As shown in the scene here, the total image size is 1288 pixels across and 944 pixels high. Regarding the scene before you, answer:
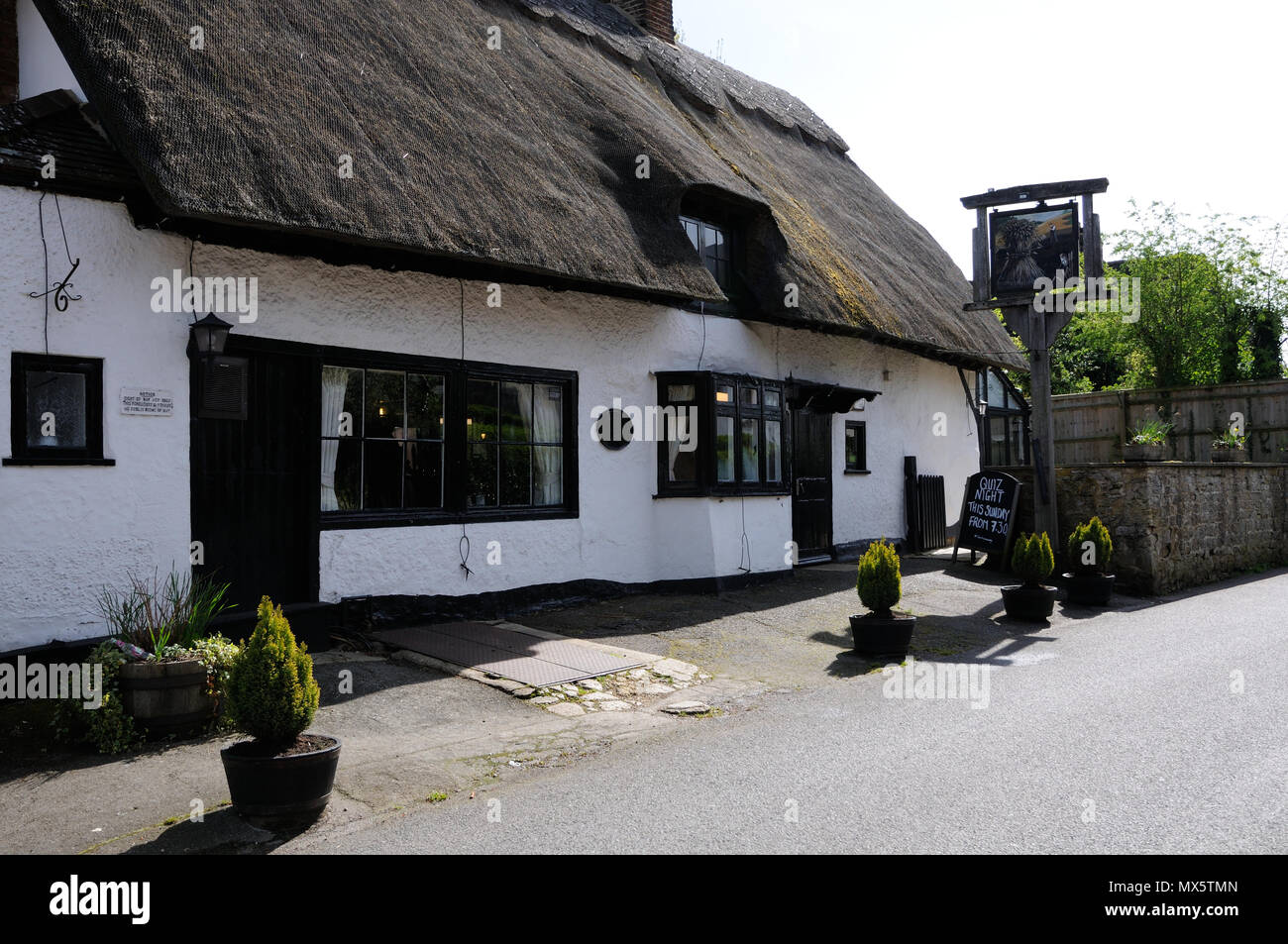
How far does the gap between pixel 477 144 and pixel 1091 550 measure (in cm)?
848

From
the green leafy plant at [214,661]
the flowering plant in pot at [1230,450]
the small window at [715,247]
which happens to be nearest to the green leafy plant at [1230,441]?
the flowering plant in pot at [1230,450]

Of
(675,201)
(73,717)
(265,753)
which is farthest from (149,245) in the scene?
(675,201)

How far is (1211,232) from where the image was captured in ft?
95.5

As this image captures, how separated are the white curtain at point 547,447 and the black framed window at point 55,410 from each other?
4238 mm

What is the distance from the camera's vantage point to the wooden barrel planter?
5.68 meters

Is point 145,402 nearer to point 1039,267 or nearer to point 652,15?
point 1039,267

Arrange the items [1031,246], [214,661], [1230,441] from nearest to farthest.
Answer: [214,661] → [1031,246] → [1230,441]

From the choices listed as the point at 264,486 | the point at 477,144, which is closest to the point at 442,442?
the point at 264,486

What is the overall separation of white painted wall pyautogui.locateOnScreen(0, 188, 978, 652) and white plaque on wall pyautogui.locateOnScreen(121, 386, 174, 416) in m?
0.06

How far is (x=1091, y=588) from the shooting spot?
37.0ft

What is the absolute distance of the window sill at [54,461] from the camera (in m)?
6.36

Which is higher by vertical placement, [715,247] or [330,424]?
[715,247]

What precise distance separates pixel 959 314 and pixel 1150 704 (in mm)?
11448

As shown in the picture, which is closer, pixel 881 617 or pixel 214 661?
pixel 214 661
